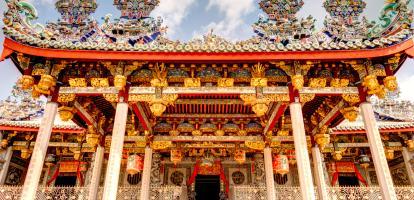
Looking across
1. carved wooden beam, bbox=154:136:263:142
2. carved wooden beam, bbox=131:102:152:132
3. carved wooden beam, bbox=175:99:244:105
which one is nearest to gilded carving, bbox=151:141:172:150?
carved wooden beam, bbox=154:136:263:142

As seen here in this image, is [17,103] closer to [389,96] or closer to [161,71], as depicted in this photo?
[161,71]

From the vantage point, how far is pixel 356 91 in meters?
7.95

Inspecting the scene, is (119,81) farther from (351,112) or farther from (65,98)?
(351,112)

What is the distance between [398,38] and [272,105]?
4064mm

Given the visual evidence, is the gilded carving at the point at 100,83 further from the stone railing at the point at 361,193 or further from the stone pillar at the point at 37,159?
the stone railing at the point at 361,193

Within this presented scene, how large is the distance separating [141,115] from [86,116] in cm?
189

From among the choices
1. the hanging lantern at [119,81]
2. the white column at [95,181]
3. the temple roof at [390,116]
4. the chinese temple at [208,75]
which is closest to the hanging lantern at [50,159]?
the chinese temple at [208,75]

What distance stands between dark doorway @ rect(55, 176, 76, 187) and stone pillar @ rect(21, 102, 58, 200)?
8.04m

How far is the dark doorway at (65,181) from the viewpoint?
14.2 m

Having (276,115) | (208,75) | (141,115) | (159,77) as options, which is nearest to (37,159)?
(141,115)

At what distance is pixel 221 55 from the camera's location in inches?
293

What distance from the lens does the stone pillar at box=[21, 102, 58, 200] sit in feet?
22.2

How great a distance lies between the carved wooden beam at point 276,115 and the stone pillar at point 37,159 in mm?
6587

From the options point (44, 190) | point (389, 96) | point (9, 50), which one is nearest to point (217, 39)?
point (9, 50)
